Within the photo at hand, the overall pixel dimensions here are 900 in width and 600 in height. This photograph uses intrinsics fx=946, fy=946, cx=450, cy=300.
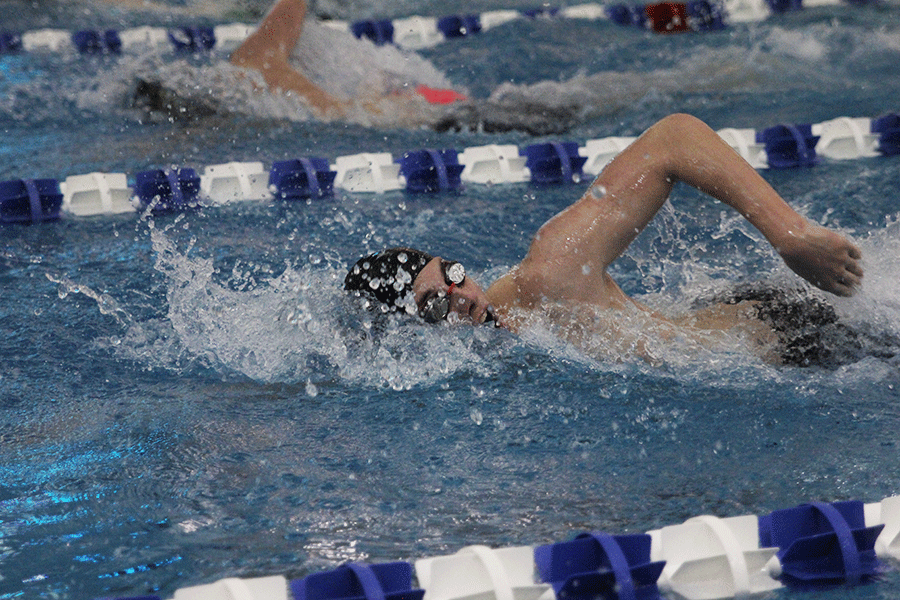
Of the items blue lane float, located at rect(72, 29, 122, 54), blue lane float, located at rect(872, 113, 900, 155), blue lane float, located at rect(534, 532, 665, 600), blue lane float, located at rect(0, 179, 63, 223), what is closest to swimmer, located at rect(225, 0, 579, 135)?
blue lane float, located at rect(0, 179, 63, 223)

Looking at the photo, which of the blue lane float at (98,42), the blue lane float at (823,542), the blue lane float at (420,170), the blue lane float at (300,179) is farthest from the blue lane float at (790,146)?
the blue lane float at (98,42)

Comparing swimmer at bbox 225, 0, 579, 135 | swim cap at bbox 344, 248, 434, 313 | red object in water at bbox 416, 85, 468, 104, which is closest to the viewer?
swim cap at bbox 344, 248, 434, 313

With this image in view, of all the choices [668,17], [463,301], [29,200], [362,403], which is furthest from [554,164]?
[668,17]

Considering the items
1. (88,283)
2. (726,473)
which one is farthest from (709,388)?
(88,283)

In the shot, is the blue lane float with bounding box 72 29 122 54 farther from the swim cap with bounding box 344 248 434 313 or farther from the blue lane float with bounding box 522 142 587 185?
the swim cap with bounding box 344 248 434 313

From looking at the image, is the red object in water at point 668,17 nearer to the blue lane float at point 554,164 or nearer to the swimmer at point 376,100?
the swimmer at point 376,100

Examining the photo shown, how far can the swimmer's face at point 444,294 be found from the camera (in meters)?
2.39

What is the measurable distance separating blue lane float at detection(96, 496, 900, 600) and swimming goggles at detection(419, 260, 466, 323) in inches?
30.6

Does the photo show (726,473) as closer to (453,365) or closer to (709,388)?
(709,388)

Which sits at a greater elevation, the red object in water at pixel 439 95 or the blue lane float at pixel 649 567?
the red object in water at pixel 439 95

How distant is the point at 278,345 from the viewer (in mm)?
2682

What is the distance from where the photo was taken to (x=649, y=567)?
67.1 inches

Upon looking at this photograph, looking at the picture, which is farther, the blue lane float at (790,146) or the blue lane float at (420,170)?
the blue lane float at (790,146)

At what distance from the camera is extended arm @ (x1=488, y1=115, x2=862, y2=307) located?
2.18 m
